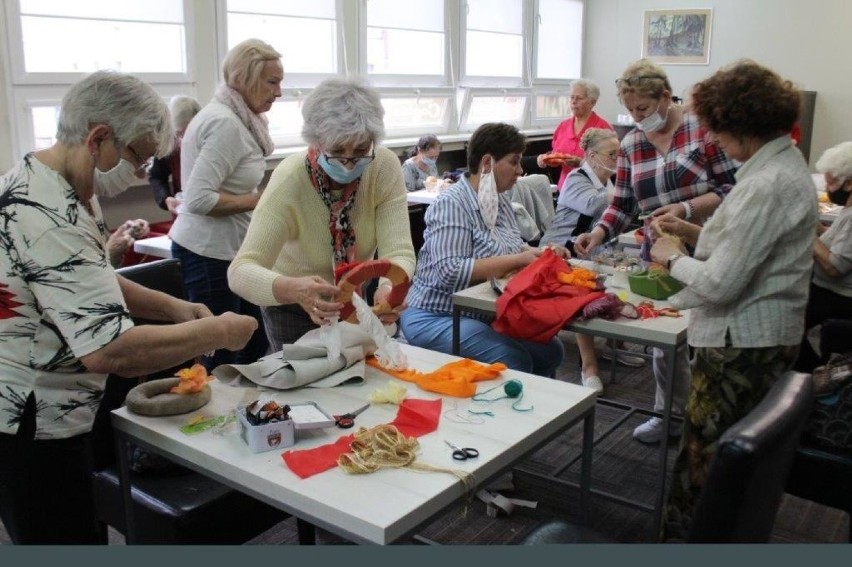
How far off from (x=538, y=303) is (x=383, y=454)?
1.19 meters

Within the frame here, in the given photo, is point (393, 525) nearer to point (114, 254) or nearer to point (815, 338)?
point (114, 254)

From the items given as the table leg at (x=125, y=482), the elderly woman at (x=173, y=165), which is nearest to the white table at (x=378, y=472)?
the table leg at (x=125, y=482)

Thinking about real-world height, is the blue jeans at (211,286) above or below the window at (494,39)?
below

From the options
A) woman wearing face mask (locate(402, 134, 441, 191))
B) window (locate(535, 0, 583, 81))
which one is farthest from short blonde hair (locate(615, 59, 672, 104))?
window (locate(535, 0, 583, 81))

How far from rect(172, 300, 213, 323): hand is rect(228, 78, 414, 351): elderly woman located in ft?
0.50

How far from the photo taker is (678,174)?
301 centimetres

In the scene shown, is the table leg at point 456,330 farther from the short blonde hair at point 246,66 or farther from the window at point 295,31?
the window at point 295,31

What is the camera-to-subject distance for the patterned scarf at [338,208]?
6.93ft

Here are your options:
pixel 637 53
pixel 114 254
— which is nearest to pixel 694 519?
pixel 114 254

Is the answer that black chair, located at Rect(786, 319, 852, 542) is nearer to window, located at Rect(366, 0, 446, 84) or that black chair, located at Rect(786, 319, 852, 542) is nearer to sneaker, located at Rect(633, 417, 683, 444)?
sneaker, located at Rect(633, 417, 683, 444)

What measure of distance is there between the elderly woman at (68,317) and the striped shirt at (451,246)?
1273 mm

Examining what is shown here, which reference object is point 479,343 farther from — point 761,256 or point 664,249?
point 761,256

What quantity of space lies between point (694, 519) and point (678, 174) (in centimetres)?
219

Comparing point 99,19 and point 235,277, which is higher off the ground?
point 99,19
